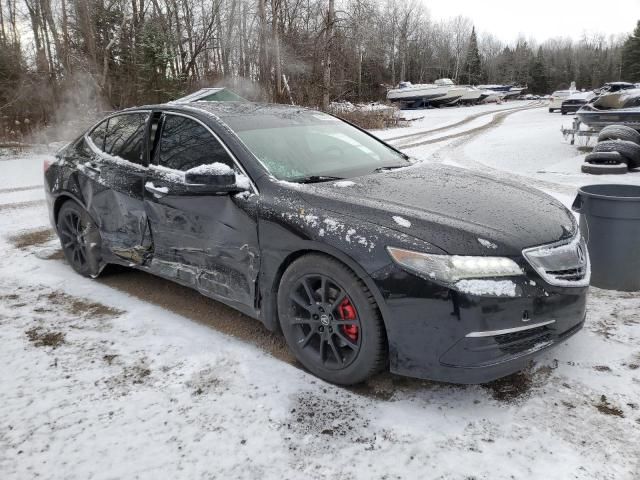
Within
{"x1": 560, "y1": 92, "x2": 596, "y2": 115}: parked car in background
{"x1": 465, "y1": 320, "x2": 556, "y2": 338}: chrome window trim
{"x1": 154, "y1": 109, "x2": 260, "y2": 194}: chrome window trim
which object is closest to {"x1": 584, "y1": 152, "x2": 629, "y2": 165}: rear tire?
{"x1": 465, "y1": 320, "x2": 556, "y2": 338}: chrome window trim

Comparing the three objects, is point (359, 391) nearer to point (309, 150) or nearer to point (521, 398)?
point (521, 398)

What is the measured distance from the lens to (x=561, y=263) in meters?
2.64

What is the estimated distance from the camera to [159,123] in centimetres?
385

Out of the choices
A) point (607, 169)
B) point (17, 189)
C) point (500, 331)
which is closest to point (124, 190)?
point (500, 331)

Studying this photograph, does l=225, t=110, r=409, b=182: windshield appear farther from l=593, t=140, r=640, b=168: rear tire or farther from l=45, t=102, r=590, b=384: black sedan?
l=593, t=140, r=640, b=168: rear tire

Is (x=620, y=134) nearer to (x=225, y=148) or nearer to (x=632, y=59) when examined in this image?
(x=225, y=148)

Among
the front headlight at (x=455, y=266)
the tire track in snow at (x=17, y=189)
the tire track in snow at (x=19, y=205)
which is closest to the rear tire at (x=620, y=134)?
the front headlight at (x=455, y=266)

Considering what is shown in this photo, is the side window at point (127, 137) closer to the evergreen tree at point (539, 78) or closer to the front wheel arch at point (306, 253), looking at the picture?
the front wheel arch at point (306, 253)

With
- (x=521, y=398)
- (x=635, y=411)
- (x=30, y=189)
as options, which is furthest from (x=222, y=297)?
(x=30, y=189)

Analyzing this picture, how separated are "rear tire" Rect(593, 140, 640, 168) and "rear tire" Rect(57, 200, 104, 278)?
9880mm

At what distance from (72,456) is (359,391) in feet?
4.76

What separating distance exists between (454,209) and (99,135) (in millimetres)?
3333

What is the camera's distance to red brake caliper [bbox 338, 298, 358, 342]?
2.68 metres

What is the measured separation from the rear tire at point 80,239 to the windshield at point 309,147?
176 centimetres
